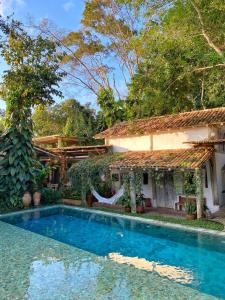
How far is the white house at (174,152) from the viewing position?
49.8 feet

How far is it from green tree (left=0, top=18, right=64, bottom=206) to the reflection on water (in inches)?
336

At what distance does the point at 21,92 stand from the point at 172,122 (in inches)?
339

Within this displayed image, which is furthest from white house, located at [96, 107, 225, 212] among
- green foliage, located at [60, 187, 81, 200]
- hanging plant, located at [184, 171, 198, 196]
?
green foliage, located at [60, 187, 81, 200]

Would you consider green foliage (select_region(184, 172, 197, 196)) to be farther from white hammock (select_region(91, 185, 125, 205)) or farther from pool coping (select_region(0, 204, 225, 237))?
white hammock (select_region(91, 185, 125, 205))

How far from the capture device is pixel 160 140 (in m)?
18.1

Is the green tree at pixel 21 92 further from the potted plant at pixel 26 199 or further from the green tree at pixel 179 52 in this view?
the green tree at pixel 179 52

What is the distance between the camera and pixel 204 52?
16.1 metres

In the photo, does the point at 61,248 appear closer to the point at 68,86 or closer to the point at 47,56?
the point at 47,56

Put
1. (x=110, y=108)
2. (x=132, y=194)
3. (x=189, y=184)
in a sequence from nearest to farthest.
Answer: (x=189, y=184) < (x=132, y=194) < (x=110, y=108)

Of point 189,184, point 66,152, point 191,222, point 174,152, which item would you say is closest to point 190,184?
point 189,184

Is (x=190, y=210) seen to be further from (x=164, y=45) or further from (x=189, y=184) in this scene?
(x=164, y=45)

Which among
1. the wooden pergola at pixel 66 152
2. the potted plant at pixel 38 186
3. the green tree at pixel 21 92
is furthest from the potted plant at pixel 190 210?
the potted plant at pixel 38 186

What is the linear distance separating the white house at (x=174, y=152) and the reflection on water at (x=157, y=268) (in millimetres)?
5397

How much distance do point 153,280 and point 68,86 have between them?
29414mm
